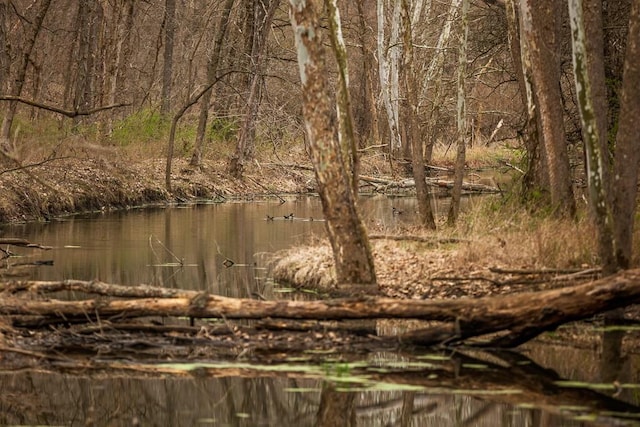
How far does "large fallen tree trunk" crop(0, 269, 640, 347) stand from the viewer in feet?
37.2

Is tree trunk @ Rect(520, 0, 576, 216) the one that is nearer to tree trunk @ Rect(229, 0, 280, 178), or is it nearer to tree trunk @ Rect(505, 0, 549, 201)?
tree trunk @ Rect(505, 0, 549, 201)

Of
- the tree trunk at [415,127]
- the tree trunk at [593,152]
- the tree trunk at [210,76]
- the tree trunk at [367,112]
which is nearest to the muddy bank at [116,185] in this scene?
the tree trunk at [210,76]

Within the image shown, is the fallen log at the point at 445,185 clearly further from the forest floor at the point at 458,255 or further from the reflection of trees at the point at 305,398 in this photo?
the reflection of trees at the point at 305,398

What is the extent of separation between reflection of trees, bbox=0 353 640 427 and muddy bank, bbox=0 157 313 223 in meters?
14.2

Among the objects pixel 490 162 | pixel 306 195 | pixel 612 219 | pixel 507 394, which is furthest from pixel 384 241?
pixel 490 162

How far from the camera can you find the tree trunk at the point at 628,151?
1434 centimetres

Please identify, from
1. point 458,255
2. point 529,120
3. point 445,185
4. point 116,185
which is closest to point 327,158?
point 458,255

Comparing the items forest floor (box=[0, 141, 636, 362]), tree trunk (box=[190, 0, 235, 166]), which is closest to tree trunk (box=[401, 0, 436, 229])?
forest floor (box=[0, 141, 636, 362])

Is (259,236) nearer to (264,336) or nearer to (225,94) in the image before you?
(264,336)

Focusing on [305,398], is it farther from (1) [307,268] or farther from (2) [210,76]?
(2) [210,76]

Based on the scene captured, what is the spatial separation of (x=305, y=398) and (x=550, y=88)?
10.4 metres

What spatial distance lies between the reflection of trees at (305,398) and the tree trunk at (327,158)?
13.1 ft

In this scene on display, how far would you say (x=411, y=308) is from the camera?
1179 cm

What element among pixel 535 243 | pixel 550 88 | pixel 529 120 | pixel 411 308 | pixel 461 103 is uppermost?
pixel 461 103
